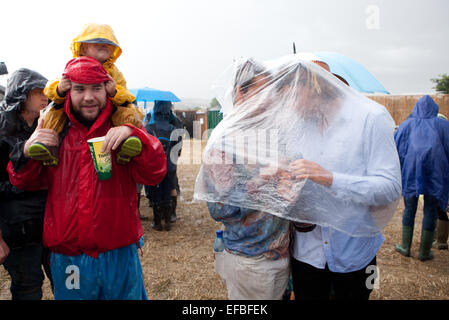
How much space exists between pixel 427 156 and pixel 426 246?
3.85 feet

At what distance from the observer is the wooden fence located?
11.7 meters

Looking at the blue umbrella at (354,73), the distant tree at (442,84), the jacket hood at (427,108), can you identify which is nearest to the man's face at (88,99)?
the blue umbrella at (354,73)

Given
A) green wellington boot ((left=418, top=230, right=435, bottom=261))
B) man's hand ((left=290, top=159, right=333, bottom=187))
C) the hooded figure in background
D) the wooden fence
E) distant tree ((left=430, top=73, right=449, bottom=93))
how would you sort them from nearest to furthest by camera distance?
man's hand ((left=290, top=159, right=333, bottom=187))
green wellington boot ((left=418, top=230, right=435, bottom=261))
the hooded figure in background
the wooden fence
distant tree ((left=430, top=73, right=449, bottom=93))

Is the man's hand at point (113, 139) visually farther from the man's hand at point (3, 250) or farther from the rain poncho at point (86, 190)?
the man's hand at point (3, 250)

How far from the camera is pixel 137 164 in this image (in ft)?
5.17

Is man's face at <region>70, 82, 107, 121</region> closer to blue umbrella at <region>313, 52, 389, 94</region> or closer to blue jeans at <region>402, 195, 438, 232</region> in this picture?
blue umbrella at <region>313, 52, 389, 94</region>

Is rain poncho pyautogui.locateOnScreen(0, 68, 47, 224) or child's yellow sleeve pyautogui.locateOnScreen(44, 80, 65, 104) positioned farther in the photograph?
rain poncho pyautogui.locateOnScreen(0, 68, 47, 224)

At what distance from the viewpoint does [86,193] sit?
1506 mm

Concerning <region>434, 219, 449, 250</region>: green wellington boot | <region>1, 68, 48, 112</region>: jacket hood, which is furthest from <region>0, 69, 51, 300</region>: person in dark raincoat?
<region>434, 219, 449, 250</region>: green wellington boot

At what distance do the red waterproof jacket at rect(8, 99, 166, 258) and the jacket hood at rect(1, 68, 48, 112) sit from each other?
0.59m

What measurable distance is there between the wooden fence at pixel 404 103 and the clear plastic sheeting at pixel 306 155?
11.7 meters

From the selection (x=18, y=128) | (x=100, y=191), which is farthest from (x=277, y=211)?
(x=18, y=128)

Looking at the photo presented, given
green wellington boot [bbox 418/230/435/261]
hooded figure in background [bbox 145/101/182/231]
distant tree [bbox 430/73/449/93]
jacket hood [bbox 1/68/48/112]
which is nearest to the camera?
jacket hood [bbox 1/68/48/112]
